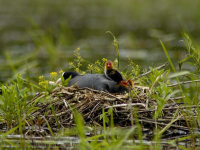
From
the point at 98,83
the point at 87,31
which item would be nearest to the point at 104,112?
the point at 98,83

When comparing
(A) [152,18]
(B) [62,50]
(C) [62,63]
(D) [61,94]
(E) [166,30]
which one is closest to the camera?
(D) [61,94]

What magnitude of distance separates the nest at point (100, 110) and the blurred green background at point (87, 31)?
25.5 inches

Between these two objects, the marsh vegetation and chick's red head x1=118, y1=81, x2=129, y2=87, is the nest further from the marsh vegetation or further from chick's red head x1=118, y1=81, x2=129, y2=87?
chick's red head x1=118, y1=81, x2=129, y2=87

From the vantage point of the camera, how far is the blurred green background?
12164 mm

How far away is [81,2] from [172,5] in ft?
21.0

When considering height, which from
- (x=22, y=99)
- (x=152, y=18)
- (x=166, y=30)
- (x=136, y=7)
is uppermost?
(x=136, y=7)

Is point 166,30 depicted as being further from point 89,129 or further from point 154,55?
point 89,129

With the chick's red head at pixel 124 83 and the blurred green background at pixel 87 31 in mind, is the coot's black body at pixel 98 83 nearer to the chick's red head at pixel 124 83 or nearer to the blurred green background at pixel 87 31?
the chick's red head at pixel 124 83

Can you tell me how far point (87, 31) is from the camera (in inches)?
754

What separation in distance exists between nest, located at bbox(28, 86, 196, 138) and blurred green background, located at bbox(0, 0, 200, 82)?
647 millimetres

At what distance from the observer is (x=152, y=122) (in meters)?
5.85

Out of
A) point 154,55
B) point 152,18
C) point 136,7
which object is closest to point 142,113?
point 154,55

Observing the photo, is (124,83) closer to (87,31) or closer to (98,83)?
(98,83)

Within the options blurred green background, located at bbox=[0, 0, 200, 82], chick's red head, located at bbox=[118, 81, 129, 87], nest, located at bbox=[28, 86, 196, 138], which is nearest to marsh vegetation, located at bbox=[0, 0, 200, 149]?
nest, located at bbox=[28, 86, 196, 138]
